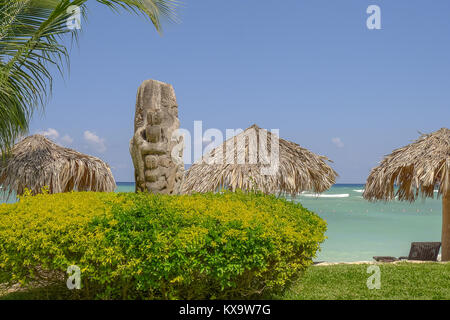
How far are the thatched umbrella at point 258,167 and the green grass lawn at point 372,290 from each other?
257 cm

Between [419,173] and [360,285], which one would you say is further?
[419,173]

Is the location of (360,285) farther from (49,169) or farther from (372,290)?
(49,169)

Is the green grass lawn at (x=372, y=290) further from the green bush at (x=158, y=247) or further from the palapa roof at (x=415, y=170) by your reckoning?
the palapa roof at (x=415, y=170)

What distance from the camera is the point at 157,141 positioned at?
6.57m

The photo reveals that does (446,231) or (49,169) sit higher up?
(49,169)

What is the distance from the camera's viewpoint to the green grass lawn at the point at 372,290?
643cm

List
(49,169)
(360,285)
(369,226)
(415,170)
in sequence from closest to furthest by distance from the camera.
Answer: (360,285)
(415,170)
(49,169)
(369,226)

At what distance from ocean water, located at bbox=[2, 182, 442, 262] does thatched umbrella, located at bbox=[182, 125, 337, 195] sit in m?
4.82

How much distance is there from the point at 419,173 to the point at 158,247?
27.2 ft

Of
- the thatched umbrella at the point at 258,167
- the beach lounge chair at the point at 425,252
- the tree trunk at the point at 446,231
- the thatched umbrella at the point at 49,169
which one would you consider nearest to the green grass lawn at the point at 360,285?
the thatched umbrella at the point at 258,167

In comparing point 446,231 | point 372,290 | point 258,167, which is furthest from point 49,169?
point 446,231

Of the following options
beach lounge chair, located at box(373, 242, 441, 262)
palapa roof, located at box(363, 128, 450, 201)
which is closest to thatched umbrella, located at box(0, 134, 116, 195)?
palapa roof, located at box(363, 128, 450, 201)

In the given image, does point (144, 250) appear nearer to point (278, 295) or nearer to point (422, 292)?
point (278, 295)

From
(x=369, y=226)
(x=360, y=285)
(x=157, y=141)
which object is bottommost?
(x=369, y=226)
